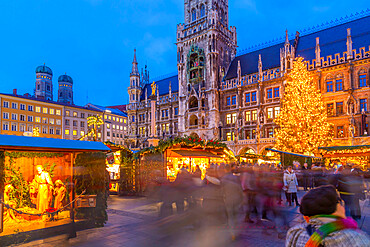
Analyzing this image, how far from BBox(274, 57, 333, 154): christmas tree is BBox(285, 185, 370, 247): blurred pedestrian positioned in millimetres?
28343

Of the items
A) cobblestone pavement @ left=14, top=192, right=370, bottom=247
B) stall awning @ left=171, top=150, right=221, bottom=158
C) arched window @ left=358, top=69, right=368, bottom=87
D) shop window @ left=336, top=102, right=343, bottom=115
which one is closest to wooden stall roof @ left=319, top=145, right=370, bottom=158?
cobblestone pavement @ left=14, top=192, right=370, bottom=247

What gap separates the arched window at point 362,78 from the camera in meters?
31.7

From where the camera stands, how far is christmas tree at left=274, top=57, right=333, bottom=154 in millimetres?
28734

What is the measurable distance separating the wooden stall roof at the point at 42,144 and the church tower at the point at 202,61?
3475 cm

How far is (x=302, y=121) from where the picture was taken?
94.5ft

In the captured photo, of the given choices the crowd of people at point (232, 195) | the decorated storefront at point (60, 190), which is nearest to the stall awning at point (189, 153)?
the crowd of people at point (232, 195)

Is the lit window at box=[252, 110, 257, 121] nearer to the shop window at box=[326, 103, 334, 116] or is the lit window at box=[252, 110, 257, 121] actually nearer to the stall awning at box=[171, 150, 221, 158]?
the shop window at box=[326, 103, 334, 116]

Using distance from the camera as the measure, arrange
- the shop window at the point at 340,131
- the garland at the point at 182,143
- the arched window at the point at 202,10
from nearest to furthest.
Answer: the garland at the point at 182,143 < the shop window at the point at 340,131 < the arched window at the point at 202,10

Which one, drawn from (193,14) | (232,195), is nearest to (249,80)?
(193,14)

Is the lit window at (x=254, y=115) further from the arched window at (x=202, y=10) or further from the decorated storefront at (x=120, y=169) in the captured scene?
the decorated storefront at (x=120, y=169)

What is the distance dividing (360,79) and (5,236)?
3661cm

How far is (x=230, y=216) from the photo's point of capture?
845 centimetres

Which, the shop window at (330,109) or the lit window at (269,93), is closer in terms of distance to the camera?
the shop window at (330,109)

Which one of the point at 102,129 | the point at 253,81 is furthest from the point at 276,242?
the point at 102,129
